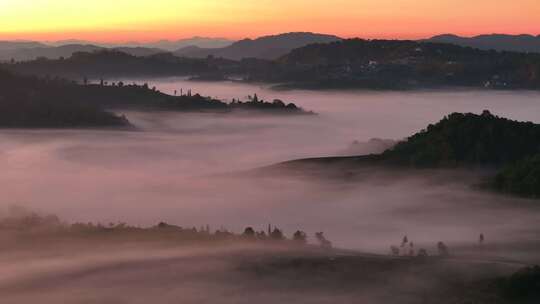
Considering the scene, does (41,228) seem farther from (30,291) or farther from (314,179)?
(314,179)

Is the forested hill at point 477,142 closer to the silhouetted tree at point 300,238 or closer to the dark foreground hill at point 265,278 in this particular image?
the silhouetted tree at point 300,238

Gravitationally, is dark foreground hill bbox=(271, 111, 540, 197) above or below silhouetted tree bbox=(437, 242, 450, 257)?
above

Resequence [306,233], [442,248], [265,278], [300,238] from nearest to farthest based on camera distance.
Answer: [265,278] < [442,248] < [300,238] < [306,233]

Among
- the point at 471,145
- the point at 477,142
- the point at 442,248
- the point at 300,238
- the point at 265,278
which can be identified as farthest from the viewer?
the point at 471,145

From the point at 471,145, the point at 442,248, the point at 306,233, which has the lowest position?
the point at 306,233

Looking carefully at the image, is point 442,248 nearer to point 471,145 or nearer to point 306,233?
point 306,233

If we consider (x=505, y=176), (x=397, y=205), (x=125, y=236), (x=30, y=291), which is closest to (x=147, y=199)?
(x=397, y=205)

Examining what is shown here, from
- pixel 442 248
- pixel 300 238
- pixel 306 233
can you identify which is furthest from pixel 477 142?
pixel 300 238

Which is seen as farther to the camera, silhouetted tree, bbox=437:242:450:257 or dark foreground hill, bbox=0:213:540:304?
silhouetted tree, bbox=437:242:450:257

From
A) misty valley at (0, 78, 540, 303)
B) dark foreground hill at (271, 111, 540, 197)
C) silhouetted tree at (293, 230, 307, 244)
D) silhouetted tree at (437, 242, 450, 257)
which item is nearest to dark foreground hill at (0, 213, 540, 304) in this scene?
misty valley at (0, 78, 540, 303)

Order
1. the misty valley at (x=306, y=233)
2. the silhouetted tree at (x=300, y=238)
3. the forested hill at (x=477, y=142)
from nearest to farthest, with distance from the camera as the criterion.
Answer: the misty valley at (x=306, y=233), the silhouetted tree at (x=300, y=238), the forested hill at (x=477, y=142)

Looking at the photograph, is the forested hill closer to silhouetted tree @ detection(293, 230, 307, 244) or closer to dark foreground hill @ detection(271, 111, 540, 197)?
dark foreground hill @ detection(271, 111, 540, 197)

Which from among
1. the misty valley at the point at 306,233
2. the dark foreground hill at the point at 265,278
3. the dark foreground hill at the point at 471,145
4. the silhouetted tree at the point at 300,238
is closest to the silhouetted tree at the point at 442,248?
the misty valley at the point at 306,233

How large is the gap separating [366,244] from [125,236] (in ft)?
105
